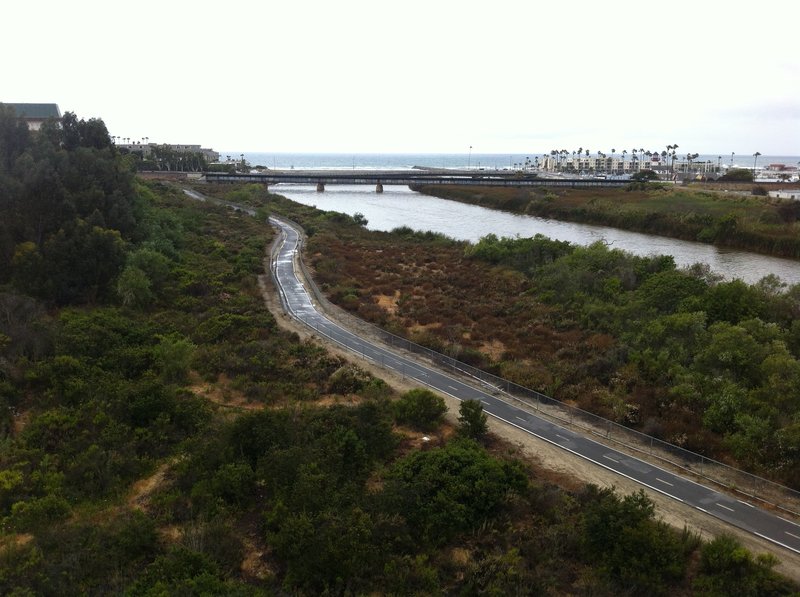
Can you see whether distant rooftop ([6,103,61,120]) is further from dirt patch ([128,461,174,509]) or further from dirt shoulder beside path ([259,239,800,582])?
dirt patch ([128,461,174,509])

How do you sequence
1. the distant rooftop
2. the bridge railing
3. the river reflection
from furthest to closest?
the distant rooftop → the river reflection → the bridge railing

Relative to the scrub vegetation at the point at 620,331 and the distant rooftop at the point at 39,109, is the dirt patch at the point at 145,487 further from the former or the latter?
the distant rooftop at the point at 39,109

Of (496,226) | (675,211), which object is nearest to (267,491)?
(496,226)

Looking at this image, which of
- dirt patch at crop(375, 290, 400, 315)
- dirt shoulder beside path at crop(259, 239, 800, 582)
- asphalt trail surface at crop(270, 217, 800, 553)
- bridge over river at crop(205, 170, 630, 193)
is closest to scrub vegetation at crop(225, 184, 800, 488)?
dirt patch at crop(375, 290, 400, 315)

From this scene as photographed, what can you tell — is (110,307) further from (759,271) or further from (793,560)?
(759,271)

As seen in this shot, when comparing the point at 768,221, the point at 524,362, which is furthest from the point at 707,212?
the point at 524,362

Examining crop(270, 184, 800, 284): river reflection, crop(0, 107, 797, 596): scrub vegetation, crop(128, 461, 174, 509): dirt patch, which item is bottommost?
crop(270, 184, 800, 284): river reflection
